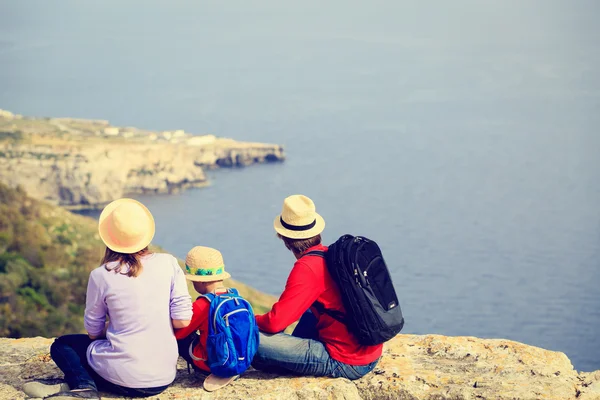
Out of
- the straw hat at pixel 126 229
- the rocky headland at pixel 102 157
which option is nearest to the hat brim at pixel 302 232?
the straw hat at pixel 126 229

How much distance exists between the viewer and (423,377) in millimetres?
6289

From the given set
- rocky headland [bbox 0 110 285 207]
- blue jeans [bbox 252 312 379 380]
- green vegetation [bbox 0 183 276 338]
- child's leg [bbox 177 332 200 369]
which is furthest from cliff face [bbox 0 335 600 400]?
rocky headland [bbox 0 110 285 207]

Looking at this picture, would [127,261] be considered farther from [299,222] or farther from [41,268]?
[41,268]

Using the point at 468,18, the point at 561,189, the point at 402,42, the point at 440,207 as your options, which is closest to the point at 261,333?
the point at 440,207

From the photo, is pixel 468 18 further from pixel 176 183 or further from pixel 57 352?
pixel 57 352

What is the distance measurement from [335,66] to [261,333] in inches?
5849

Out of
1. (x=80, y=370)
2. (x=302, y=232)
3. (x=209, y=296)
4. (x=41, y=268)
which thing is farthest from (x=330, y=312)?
(x=41, y=268)

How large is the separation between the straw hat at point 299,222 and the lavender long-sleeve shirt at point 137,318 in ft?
2.87

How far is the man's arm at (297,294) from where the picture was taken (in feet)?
18.2

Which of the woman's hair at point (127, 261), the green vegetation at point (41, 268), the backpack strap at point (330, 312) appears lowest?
the green vegetation at point (41, 268)

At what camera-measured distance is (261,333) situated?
230 inches

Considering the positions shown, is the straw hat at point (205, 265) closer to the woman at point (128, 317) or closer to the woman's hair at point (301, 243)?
the woman at point (128, 317)

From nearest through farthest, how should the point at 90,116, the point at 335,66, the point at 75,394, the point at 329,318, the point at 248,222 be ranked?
the point at 75,394, the point at 329,318, the point at 248,222, the point at 90,116, the point at 335,66

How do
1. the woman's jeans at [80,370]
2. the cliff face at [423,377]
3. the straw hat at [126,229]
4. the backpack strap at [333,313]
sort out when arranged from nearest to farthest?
1. the straw hat at [126,229]
2. the woman's jeans at [80,370]
3. the backpack strap at [333,313]
4. the cliff face at [423,377]
